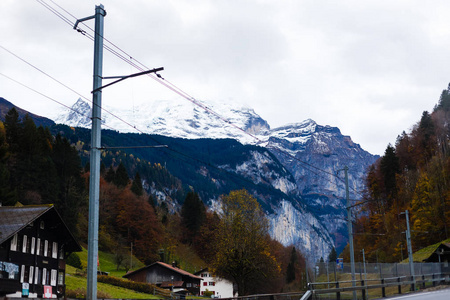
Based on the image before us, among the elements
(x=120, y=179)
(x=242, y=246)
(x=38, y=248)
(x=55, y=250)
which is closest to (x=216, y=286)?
(x=120, y=179)

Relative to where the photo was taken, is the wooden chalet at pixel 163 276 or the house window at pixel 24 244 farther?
the wooden chalet at pixel 163 276

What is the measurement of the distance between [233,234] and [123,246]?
54127 mm

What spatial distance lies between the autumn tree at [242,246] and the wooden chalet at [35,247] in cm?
1618

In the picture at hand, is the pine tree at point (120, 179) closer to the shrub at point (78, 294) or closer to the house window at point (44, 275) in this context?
the shrub at point (78, 294)

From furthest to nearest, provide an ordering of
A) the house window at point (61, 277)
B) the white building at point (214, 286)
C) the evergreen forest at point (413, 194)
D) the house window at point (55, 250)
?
the white building at point (214, 286), the evergreen forest at point (413, 194), the house window at point (61, 277), the house window at point (55, 250)

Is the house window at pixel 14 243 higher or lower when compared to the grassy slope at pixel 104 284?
higher

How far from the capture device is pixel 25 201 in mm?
86125

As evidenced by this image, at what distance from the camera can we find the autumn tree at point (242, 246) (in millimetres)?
57812

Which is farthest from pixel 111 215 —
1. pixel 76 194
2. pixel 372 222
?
pixel 372 222

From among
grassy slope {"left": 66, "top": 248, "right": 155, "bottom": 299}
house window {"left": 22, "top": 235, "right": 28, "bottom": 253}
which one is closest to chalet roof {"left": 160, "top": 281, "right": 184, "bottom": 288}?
grassy slope {"left": 66, "top": 248, "right": 155, "bottom": 299}

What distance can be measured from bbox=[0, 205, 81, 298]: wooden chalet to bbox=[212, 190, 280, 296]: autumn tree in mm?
16179

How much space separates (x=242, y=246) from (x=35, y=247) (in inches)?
845

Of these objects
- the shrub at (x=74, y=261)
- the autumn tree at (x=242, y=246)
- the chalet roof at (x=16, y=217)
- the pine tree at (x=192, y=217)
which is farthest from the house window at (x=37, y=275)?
the pine tree at (x=192, y=217)

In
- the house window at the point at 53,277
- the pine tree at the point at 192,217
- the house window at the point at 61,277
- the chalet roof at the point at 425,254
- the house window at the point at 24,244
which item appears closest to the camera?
the house window at the point at 24,244
